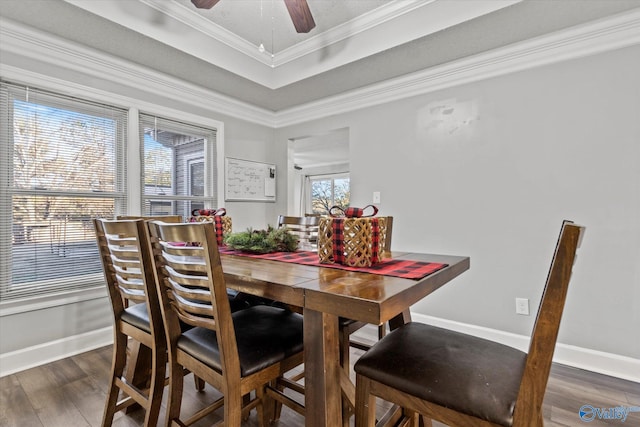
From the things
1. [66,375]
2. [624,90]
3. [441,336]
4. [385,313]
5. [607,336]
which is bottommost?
[66,375]

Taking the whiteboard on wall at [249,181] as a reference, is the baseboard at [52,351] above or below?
below

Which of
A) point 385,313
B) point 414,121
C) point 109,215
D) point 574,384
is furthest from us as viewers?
point 414,121

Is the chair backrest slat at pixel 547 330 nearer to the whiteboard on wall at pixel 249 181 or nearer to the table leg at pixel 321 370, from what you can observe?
the table leg at pixel 321 370

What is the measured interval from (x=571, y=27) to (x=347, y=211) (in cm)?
218

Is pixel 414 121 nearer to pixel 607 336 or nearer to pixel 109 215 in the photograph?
pixel 607 336

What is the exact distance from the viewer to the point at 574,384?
192cm

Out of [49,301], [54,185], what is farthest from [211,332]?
[54,185]

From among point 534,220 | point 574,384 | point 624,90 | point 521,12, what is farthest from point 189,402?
point 624,90

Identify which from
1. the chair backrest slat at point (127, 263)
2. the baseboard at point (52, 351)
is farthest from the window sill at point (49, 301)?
the chair backrest slat at point (127, 263)

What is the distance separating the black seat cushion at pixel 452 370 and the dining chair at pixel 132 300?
830 millimetres

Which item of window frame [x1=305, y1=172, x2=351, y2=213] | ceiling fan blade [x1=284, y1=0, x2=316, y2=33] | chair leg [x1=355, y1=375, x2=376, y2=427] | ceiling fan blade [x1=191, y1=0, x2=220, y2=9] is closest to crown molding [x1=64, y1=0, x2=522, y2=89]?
ceiling fan blade [x1=191, y1=0, x2=220, y2=9]

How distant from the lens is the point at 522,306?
233cm

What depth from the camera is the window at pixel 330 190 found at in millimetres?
8078

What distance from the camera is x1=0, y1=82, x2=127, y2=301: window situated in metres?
2.11
